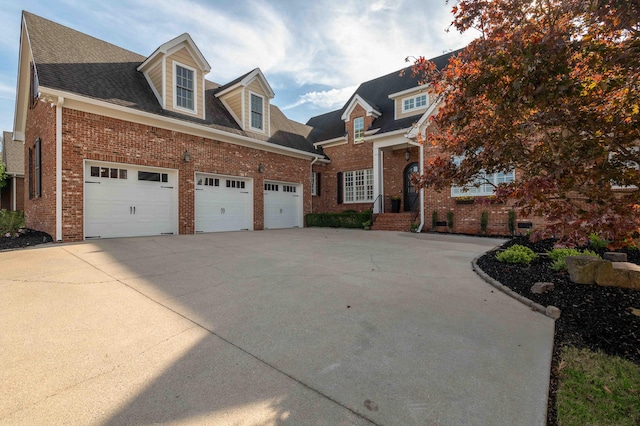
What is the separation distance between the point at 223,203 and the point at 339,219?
5.66 metres

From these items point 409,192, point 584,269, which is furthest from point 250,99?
point 584,269

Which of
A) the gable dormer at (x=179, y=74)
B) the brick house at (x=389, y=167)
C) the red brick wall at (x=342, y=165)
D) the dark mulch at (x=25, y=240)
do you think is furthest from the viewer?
the red brick wall at (x=342, y=165)

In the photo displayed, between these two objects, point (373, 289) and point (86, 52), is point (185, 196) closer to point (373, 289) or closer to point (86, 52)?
point (86, 52)

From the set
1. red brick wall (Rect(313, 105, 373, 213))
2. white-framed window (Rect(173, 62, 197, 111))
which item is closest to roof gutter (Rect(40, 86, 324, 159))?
white-framed window (Rect(173, 62, 197, 111))

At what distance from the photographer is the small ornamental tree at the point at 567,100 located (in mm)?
2330

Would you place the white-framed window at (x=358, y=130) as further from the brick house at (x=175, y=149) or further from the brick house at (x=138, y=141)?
the brick house at (x=138, y=141)

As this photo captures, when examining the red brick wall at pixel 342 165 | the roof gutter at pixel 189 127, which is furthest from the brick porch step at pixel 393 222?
the roof gutter at pixel 189 127

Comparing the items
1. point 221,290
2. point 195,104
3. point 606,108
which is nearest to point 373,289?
point 221,290

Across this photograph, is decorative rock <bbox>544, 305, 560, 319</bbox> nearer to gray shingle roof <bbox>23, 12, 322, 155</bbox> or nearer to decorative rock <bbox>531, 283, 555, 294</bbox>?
decorative rock <bbox>531, 283, 555, 294</bbox>

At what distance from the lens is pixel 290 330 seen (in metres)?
2.97

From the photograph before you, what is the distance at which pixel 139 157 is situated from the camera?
9.84m

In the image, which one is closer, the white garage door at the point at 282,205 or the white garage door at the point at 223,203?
the white garage door at the point at 223,203

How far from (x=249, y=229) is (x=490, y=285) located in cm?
1027

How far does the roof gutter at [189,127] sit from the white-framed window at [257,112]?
108 centimetres
